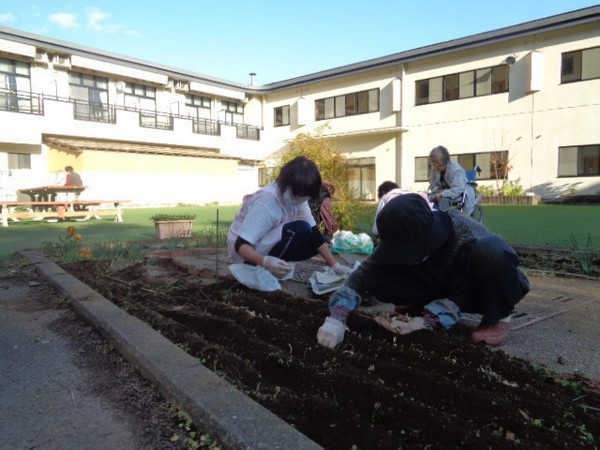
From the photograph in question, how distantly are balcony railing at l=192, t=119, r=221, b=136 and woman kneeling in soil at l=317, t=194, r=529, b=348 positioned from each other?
22094mm

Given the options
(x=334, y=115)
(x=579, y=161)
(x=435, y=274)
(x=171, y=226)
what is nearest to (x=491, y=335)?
(x=435, y=274)

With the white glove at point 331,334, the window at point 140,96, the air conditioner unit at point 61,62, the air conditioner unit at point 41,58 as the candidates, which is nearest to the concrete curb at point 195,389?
the white glove at point 331,334

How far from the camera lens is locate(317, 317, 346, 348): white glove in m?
2.08

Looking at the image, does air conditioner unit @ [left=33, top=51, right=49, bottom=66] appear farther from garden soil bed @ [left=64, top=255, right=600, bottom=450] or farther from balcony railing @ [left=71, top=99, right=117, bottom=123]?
garden soil bed @ [left=64, top=255, right=600, bottom=450]

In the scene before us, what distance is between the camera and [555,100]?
15.5 m

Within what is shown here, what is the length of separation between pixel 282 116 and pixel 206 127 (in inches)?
168

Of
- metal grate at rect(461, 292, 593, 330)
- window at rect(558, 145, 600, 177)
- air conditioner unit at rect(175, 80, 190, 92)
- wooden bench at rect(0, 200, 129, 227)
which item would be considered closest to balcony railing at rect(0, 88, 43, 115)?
wooden bench at rect(0, 200, 129, 227)

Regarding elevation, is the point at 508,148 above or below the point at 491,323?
above

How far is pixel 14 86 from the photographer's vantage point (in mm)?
17422

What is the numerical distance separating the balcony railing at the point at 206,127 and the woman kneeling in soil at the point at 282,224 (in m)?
21.1

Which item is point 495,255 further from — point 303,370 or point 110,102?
point 110,102

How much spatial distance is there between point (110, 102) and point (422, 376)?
71.2 ft

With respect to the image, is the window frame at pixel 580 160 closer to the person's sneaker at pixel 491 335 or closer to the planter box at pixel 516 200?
the planter box at pixel 516 200

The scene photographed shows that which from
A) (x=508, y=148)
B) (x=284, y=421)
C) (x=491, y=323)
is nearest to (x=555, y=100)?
(x=508, y=148)
